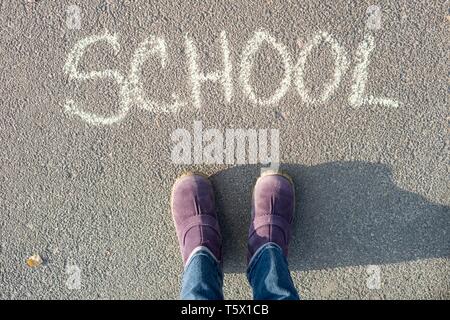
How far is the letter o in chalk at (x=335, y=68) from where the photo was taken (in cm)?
254

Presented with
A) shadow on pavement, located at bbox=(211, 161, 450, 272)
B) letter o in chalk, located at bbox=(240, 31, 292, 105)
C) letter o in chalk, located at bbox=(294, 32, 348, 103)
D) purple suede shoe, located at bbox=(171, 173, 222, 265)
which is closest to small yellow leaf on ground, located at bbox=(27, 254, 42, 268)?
purple suede shoe, located at bbox=(171, 173, 222, 265)

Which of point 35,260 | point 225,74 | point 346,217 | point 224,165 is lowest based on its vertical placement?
point 35,260

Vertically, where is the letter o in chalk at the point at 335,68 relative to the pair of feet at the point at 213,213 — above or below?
above

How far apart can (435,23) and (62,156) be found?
2.34 metres

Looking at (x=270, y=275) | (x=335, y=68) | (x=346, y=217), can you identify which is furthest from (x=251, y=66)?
(x=270, y=275)

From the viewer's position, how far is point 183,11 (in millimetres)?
2557

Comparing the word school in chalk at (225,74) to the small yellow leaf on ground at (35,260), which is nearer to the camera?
the word school in chalk at (225,74)

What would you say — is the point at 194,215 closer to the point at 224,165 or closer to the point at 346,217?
the point at 224,165

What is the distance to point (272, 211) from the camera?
2592 mm

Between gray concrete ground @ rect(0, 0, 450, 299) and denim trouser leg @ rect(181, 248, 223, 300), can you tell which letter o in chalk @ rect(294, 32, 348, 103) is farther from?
denim trouser leg @ rect(181, 248, 223, 300)

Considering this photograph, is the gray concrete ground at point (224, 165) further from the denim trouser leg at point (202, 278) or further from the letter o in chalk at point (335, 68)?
the denim trouser leg at point (202, 278)

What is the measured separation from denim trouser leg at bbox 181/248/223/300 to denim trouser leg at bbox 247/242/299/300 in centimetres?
20

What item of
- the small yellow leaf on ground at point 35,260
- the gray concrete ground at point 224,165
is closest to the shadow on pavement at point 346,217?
the gray concrete ground at point 224,165

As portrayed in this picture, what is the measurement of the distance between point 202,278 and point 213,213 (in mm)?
431
